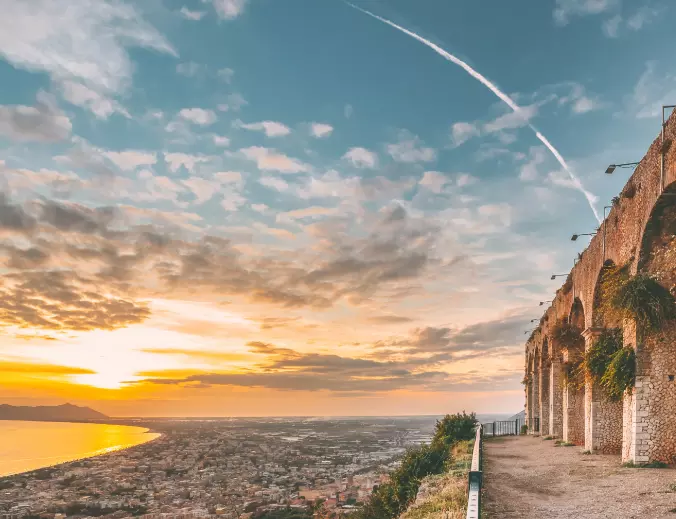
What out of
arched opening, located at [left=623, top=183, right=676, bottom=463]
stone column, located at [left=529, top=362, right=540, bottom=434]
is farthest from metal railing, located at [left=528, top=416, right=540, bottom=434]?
arched opening, located at [left=623, top=183, right=676, bottom=463]

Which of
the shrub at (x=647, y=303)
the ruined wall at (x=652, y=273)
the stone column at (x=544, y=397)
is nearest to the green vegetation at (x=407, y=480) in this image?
the ruined wall at (x=652, y=273)

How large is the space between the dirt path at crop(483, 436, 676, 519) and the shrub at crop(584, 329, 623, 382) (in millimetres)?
2578

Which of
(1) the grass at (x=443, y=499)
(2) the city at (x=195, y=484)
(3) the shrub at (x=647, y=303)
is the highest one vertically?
(3) the shrub at (x=647, y=303)

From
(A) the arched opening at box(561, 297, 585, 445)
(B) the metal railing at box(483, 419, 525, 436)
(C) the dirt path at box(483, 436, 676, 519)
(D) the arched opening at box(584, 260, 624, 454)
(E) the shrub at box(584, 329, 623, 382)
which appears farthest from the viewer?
(B) the metal railing at box(483, 419, 525, 436)

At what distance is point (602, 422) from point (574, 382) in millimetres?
4252

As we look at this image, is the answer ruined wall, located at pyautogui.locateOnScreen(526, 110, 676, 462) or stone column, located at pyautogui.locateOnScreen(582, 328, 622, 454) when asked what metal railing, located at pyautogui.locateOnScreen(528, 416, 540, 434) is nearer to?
stone column, located at pyautogui.locateOnScreen(582, 328, 622, 454)

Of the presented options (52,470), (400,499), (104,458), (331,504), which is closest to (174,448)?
(104,458)

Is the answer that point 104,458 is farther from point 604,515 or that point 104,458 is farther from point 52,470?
point 604,515

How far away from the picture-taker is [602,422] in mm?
17719

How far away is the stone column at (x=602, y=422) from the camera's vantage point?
17516 mm

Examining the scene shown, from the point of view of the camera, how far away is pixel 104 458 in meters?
67.4

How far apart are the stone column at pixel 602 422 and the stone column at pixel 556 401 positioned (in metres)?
7.90

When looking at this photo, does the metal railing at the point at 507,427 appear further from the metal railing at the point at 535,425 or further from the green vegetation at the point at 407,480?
the green vegetation at the point at 407,480

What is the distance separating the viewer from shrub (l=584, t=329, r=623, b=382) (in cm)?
1711
